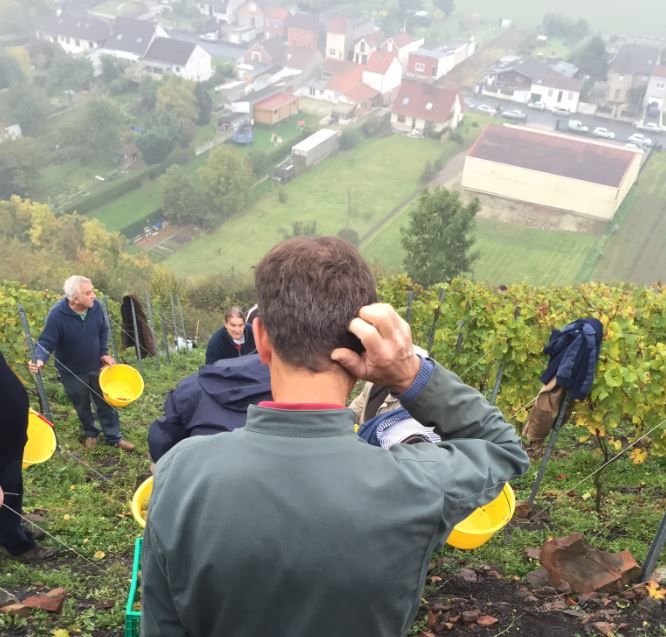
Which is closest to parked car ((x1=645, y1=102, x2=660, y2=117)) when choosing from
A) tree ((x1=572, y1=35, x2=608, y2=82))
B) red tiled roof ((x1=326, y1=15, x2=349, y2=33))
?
tree ((x1=572, y1=35, x2=608, y2=82))


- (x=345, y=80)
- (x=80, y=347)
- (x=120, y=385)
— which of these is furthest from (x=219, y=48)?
(x=80, y=347)

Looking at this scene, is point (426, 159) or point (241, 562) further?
point (426, 159)

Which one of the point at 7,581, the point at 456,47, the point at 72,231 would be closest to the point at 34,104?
the point at 72,231

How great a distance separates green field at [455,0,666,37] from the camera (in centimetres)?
8619

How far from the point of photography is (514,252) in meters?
38.7

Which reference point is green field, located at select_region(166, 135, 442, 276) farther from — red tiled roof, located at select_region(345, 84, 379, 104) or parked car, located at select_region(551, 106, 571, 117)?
parked car, located at select_region(551, 106, 571, 117)

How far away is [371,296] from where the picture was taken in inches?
63.2

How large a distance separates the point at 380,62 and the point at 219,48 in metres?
23.4

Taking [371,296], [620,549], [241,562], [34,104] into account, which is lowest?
[34,104]

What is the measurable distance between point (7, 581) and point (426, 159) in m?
51.4

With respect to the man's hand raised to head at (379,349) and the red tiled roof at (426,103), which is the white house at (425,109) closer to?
the red tiled roof at (426,103)

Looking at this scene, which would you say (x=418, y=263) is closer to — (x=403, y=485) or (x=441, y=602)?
(x=441, y=602)

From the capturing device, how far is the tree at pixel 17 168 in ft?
146

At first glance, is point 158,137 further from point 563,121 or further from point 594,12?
point 594,12
